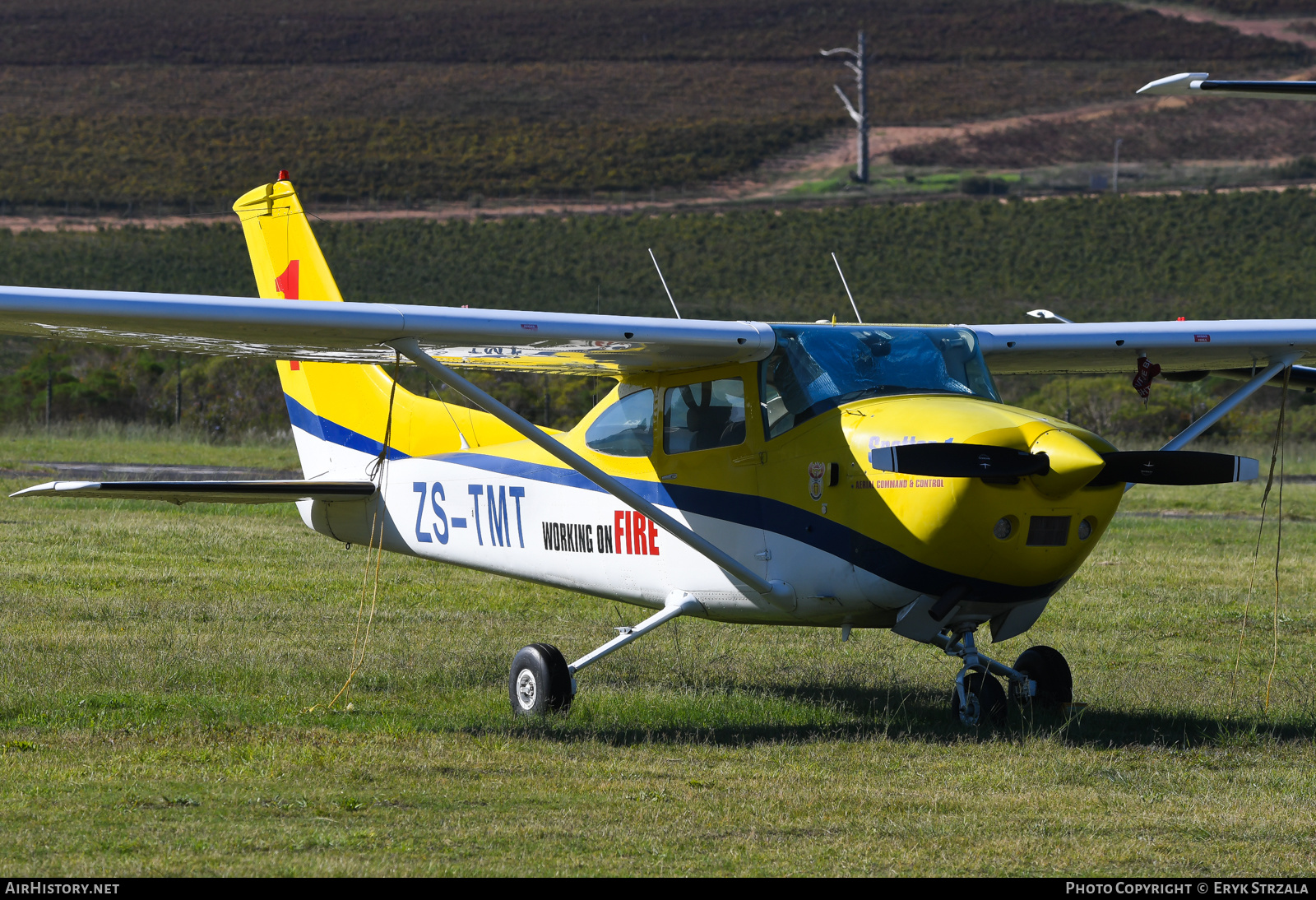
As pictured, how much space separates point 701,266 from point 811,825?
187 feet

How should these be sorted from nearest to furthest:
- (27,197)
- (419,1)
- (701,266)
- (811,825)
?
(811,825), (701,266), (27,197), (419,1)

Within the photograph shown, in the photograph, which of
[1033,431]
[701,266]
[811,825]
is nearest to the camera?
[811,825]

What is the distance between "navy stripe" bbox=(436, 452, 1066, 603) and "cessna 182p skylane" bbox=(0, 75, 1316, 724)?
0.04ft

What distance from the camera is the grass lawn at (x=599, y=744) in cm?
584

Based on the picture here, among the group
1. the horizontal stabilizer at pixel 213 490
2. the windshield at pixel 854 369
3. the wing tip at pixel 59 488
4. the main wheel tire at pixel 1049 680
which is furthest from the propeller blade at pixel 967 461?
the wing tip at pixel 59 488

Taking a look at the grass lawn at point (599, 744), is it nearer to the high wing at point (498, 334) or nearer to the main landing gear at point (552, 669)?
the main landing gear at point (552, 669)

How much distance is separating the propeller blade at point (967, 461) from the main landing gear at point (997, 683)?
157cm

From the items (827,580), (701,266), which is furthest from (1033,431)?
(701,266)

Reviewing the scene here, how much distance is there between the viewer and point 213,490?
10516mm

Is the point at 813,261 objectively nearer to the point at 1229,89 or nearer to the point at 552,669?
the point at 1229,89

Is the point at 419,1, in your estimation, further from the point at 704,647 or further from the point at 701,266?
the point at 704,647

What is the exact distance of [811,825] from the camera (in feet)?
20.6

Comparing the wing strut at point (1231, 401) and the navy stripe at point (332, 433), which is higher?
the wing strut at point (1231, 401)

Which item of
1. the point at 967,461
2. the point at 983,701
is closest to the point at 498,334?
the point at 967,461
